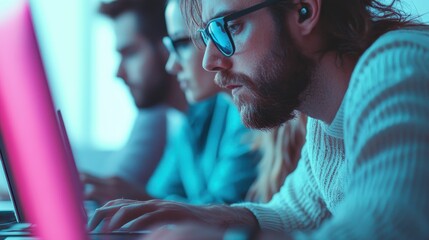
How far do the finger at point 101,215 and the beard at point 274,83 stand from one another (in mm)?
310

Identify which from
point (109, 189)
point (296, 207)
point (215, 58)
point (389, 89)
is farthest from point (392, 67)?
point (109, 189)

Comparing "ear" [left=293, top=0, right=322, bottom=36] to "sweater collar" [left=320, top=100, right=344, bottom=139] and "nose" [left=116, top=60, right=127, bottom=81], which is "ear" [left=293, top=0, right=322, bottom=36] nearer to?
"sweater collar" [left=320, top=100, right=344, bottom=139]

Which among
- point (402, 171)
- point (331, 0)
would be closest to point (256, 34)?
point (331, 0)

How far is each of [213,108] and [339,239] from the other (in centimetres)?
158

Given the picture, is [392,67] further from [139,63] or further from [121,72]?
[121,72]

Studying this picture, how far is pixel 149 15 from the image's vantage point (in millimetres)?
2389

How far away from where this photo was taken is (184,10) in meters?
1.18

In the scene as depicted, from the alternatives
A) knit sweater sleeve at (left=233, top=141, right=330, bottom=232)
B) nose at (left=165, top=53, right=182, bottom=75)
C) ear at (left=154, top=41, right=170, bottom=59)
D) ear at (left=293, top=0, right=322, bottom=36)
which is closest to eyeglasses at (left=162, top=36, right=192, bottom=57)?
nose at (left=165, top=53, right=182, bottom=75)

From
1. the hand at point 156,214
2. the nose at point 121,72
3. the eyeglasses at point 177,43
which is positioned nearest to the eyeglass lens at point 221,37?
the hand at point 156,214

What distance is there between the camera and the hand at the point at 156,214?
2.49 feet

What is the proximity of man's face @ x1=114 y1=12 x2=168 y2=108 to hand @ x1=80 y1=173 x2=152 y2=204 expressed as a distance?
807mm

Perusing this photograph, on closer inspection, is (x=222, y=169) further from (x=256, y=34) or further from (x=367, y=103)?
(x=367, y=103)

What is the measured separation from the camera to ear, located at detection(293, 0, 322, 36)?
95 cm

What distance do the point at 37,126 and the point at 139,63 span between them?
188 cm
